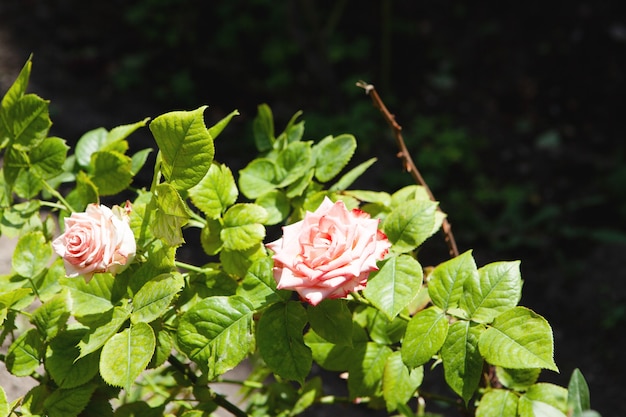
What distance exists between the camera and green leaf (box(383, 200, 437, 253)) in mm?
875

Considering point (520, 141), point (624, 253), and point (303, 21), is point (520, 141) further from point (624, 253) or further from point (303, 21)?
point (303, 21)

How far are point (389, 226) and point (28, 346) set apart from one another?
0.49 meters

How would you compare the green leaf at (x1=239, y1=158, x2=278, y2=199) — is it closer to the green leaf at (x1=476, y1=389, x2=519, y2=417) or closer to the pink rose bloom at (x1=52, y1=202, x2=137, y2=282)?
the pink rose bloom at (x1=52, y1=202, x2=137, y2=282)

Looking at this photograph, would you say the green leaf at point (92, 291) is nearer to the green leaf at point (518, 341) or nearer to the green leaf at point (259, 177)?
the green leaf at point (259, 177)

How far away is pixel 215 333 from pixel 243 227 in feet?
0.46

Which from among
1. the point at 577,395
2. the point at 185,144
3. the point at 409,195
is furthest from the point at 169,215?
the point at 577,395

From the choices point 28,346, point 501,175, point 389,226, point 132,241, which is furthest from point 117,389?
point 501,175

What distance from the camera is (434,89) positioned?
3678 millimetres

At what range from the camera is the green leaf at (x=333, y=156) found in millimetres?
983

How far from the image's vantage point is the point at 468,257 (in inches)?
33.6

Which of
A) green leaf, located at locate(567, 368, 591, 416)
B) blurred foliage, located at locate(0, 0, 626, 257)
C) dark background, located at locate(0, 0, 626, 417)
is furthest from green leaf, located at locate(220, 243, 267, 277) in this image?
blurred foliage, located at locate(0, 0, 626, 257)

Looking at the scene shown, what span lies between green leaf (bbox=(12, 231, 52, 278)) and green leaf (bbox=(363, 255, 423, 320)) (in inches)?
17.8

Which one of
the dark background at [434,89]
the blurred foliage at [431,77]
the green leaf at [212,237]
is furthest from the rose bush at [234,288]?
the blurred foliage at [431,77]

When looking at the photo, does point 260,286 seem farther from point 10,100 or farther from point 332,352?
point 10,100
